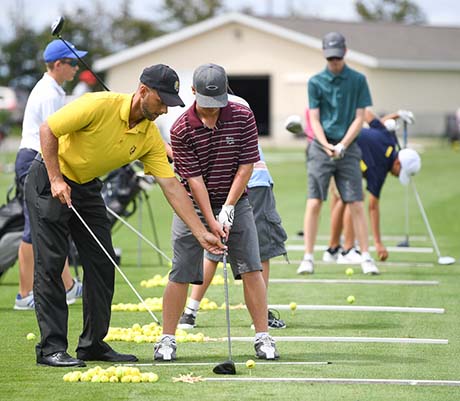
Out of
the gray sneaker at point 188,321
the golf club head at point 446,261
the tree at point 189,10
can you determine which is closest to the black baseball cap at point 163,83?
the gray sneaker at point 188,321

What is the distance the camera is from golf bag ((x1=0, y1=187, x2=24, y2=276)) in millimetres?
11812

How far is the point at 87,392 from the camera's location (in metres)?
6.98

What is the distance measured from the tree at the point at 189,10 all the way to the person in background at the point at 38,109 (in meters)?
63.7

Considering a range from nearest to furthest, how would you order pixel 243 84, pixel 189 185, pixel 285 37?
pixel 189 185
pixel 285 37
pixel 243 84

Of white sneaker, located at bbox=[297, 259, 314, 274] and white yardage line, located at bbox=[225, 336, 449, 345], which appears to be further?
white sneaker, located at bbox=[297, 259, 314, 274]

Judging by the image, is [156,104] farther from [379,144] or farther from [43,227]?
[379,144]

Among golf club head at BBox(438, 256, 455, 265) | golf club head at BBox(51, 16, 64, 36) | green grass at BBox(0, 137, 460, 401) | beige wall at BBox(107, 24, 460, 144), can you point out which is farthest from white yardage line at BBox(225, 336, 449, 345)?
beige wall at BBox(107, 24, 460, 144)

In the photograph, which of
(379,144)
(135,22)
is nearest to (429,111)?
(135,22)

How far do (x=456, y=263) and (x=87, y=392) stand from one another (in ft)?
24.1

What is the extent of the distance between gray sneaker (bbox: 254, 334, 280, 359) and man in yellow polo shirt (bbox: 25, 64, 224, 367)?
0.67 m

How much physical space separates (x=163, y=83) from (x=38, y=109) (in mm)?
3058

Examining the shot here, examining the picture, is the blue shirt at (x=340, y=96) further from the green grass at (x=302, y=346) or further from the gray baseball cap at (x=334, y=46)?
the green grass at (x=302, y=346)

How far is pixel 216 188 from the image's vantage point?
318 inches

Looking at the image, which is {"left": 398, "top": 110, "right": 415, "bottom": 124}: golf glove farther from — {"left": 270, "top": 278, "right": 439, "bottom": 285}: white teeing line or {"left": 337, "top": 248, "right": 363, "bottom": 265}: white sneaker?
{"left": 270, "top": 278, "right": 439, "bottom": 285}: white teeing line
